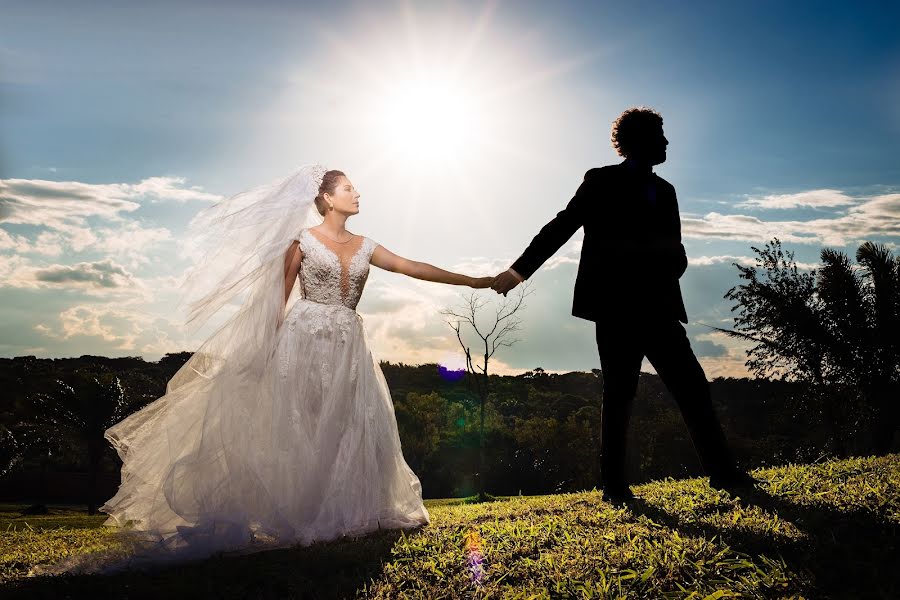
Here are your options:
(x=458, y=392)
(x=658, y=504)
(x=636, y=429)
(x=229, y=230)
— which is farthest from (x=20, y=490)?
(x=658, y=504)

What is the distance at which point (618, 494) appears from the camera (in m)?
5.63

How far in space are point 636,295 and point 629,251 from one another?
0.39 metres

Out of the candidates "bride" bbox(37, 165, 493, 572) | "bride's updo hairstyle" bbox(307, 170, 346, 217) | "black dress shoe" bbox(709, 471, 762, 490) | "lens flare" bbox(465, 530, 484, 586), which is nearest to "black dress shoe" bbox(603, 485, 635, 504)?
"black dress shoe" bbox(709, 471, 762, 490)

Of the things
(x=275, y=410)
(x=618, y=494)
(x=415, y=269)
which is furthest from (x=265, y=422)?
(x=618, y=494)

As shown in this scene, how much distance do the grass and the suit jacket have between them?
1.67m

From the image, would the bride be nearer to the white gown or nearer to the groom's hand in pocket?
the white gown

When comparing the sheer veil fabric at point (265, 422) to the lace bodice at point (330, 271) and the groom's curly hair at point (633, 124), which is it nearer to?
the lace bodice at point (330, 271)

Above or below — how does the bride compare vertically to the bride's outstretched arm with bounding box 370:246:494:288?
below

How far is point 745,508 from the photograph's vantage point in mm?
4895

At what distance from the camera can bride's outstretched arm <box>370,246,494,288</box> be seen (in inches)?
263

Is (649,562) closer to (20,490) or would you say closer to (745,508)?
(745,508)

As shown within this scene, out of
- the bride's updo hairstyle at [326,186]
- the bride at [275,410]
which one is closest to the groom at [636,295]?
the bride at [275,410]

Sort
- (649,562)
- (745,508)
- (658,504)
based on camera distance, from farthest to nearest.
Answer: (658,504), (745,508), (649,562)

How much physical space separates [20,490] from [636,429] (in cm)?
3767
